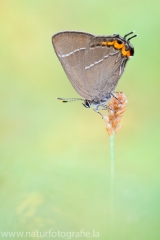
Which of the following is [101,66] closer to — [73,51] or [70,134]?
[73,51]

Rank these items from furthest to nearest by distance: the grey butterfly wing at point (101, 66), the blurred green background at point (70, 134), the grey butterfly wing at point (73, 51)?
the grey butterfly wing at point (101, 66), the grey butterfly wing at point (73, 51), the blurred green background at point (70, 134)

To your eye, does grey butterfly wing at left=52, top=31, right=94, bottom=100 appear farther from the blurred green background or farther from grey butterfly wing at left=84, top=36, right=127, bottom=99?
the blurred green background

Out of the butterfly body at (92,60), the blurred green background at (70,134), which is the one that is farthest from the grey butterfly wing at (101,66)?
the blurred green background at (70,134)

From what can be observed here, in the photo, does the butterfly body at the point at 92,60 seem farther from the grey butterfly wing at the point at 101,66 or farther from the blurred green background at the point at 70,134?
the blurred green background at the point at 70,134

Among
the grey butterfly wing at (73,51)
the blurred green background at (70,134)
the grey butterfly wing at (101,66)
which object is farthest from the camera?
the grey butterfly wing at (101,66)

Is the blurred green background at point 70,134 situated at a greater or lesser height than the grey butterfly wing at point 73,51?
lesser

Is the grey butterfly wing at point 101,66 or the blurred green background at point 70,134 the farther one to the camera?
the grey butterfly wing at point 101,66

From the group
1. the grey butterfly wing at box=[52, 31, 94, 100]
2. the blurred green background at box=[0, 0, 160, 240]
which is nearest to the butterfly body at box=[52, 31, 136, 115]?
the grey butterfly wing at box=[52, 31, 94, 100]
